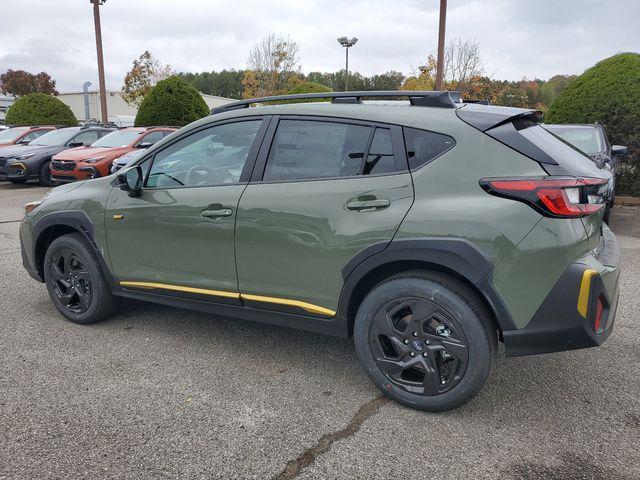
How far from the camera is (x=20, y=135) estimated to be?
50.8 ft

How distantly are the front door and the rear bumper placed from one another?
5.68 ft

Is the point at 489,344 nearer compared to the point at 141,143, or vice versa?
the point at 489,344

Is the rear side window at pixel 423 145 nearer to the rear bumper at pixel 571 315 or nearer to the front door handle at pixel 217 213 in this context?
the rear bumper at pixel 571 315

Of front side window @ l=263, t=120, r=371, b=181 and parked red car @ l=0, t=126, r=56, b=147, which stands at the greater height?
parked red car @ l=0, t=126, r=56, b=147

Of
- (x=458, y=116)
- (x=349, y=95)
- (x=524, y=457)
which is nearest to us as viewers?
(x=524, y=457)

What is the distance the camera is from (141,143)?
1216 cm

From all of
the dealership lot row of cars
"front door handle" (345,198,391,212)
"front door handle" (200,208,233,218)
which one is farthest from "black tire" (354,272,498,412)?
the dealership lot row of cars

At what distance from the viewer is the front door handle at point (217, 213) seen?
317 cm

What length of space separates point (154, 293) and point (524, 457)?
2554 mm

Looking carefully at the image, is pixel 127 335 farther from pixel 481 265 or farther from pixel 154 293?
pixel 481 265

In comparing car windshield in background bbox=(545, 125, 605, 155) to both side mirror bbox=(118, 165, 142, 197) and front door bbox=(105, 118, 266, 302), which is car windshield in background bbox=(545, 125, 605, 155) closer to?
front door bbox=(105, 118, 266, 302)

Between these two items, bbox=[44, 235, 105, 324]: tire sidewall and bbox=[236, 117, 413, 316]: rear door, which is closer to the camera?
bbox=[236, 117, 413, 316]: rear door

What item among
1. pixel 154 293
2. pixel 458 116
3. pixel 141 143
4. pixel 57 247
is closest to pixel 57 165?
pixel 141 143

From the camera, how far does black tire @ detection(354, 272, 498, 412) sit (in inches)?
101
